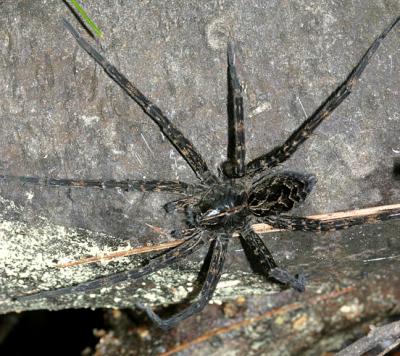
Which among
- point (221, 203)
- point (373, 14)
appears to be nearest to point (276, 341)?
point (221, 203)

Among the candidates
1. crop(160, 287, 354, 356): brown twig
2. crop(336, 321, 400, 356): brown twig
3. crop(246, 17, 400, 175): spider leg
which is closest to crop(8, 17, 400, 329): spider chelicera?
crop(246, 17, 400, 175): spider leg

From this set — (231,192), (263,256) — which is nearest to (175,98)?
(231,192)

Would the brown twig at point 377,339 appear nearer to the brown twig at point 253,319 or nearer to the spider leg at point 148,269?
the brown twig at point 253,319

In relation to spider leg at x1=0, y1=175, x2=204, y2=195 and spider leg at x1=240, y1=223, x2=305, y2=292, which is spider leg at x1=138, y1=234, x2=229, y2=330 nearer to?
spider leg at x1=240, y1=223, x2=305, y2=292

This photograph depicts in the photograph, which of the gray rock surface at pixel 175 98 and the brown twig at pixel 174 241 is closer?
the gray rock surface at pixel 175 98

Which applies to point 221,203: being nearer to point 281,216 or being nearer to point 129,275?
point 281,216

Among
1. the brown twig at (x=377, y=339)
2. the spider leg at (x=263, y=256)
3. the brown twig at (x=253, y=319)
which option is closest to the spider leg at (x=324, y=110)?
the spider leg at (x=263, y=256)
